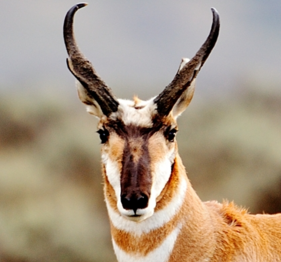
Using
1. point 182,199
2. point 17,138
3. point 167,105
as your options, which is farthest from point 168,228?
Result: point 17,138

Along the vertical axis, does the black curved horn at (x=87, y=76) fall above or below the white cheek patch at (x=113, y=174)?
above

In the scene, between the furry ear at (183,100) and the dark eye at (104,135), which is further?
the furry ear at (183,100)

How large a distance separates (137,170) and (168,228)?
0.77m

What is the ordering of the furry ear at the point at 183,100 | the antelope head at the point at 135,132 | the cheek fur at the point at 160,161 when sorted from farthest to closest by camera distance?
the furry ear at the point at 183,100 < the cheek fur at the point at 160,161 < the antelope head at the point at 135,132

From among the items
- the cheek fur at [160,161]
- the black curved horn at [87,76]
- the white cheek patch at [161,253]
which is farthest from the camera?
the black curved horn at [87,76]

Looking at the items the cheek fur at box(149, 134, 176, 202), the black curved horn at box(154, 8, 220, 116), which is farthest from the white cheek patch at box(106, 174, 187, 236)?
the black curved horn at box(154, 8, 220, 116)

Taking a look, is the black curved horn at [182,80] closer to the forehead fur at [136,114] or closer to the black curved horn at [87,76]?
the forehead fur at [136,114]

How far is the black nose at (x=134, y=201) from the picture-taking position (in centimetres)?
310

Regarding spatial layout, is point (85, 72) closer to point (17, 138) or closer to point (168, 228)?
point (168, 228)

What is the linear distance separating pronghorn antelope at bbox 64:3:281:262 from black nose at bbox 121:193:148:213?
0.20 m

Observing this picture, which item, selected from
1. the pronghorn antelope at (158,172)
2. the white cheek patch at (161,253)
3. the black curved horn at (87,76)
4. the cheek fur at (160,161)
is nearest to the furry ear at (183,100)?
the pronghorn antelope at (158,172)

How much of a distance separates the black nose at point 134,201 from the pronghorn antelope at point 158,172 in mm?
203

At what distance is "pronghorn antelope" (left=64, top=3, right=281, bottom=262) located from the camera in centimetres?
352

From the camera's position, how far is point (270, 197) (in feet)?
34.6
